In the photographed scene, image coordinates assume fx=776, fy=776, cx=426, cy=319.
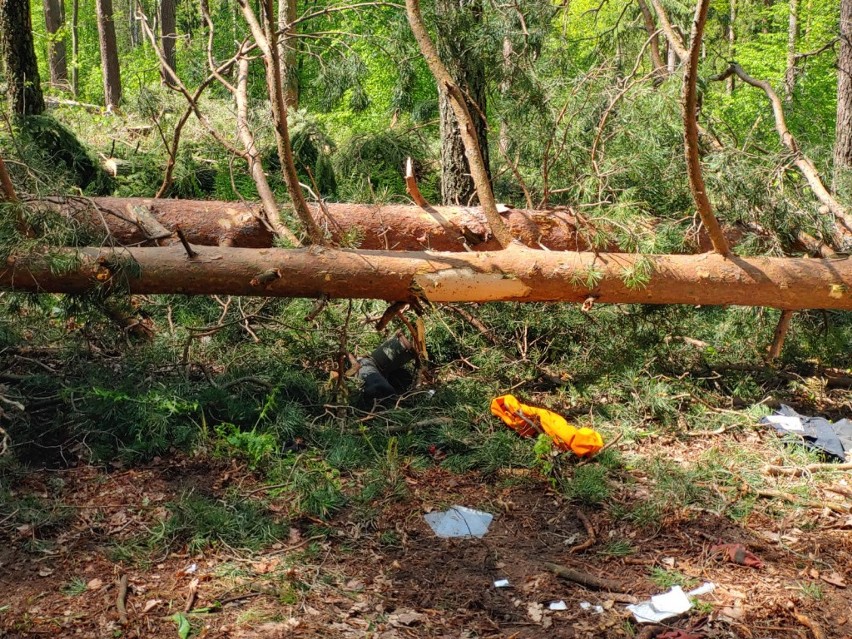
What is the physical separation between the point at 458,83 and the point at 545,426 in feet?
9.06

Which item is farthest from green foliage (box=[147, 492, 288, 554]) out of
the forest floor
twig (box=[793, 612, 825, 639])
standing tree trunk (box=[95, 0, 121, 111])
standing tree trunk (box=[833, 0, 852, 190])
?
standing tree trunk (box=[95, 0, 121, 111])

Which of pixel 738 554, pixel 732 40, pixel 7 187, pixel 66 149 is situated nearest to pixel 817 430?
pixel 738 554

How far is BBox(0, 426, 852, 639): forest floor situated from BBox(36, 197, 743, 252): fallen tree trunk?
1795 millimetres

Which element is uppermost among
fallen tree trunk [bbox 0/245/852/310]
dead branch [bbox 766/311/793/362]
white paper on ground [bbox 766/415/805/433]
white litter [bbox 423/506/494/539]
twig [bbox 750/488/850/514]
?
fallen tree trunk [bbox 0/245/852/310]

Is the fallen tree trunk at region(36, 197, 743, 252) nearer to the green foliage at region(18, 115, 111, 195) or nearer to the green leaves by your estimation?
the green foliage at region(18, 115, 111, 195)

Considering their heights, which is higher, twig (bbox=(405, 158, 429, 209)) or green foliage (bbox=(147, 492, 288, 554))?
twig (bbox=(405, 158, 429, 209))

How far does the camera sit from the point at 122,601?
9.28ft

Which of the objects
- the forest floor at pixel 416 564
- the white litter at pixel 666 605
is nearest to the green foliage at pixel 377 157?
the forest floor at pixel 416 564

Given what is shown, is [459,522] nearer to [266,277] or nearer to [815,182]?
[266,277]

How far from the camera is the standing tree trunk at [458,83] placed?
17.9ft

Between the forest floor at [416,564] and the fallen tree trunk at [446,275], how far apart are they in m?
1.03

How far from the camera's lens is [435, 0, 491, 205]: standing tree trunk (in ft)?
17.9

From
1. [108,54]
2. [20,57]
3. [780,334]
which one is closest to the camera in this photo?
[780,334]

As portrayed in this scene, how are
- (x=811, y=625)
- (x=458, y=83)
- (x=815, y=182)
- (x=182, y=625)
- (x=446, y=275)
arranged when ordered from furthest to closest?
(x=458, y=83)
(x=815, y=182)
(x=446, y=275)
(x=811, y=625)
(x=182, y=625)
